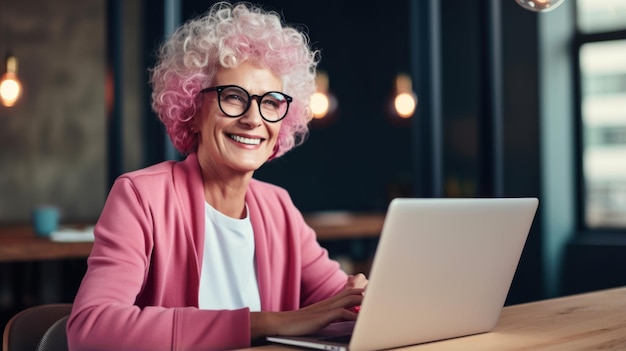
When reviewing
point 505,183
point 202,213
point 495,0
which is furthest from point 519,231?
point 505,183

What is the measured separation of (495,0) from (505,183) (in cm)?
187

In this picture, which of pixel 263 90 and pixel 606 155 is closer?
pixel 263 90

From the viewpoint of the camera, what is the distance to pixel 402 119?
6.70 metres

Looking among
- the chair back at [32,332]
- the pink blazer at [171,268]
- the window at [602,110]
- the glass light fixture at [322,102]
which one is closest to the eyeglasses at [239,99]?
the pink blazer at [171,268]

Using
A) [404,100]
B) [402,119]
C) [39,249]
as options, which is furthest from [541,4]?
[402,119]

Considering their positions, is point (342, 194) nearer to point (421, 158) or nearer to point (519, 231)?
point (421, 158)

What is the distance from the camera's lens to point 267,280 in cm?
195

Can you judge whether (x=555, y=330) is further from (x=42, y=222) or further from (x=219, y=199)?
(x=42, y=222)

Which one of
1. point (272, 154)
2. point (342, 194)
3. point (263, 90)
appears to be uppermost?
point (263, 90)

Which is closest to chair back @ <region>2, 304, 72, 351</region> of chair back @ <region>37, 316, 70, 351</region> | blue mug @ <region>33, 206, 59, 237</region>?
chair back @ <region>37, 316, 70, 351</region>

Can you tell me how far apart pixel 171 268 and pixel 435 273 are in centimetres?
67

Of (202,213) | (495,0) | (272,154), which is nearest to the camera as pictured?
(202,213)

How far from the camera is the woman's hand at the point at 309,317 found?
4.61 feet

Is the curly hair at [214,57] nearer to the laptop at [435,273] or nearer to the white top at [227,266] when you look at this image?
the white top at [227,266]
